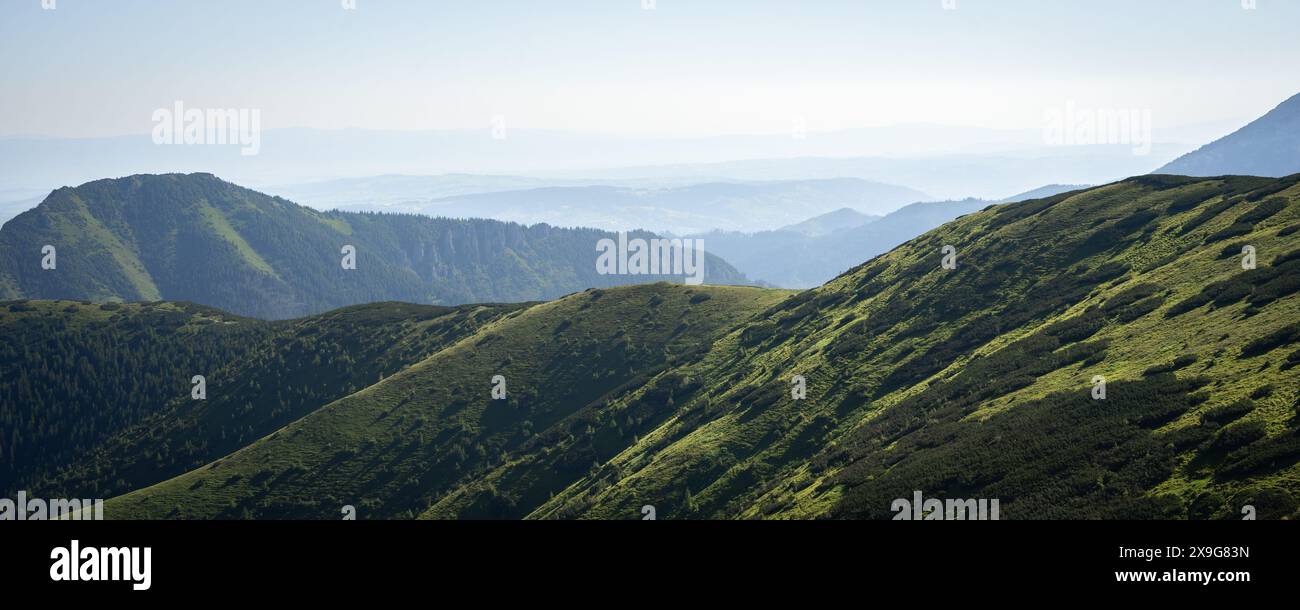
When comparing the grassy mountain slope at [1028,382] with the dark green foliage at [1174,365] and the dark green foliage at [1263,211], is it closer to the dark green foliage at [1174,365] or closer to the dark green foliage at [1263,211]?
the dark green foliage at [1174,365]

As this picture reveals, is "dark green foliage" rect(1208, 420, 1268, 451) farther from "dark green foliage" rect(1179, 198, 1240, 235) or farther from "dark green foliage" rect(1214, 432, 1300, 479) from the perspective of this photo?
"dark green foliage" rect(1179, 198, 1240, 235)

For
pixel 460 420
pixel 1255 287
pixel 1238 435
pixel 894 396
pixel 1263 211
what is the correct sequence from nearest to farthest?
1. pixel 1238 435
2. pixel 1255 287
3. pixel 894 396
4. pixel 1263 211
5. pixel 460 420

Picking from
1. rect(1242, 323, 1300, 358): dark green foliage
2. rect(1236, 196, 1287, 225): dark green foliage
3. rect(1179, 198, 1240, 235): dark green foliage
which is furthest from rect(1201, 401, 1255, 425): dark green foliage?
rect(1179, 198, 1240, 235): dark green foliage

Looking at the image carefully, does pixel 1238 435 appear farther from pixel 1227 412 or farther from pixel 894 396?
pixel 894 396

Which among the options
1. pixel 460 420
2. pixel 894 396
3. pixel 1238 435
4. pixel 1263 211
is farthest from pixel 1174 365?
pixel 460 420

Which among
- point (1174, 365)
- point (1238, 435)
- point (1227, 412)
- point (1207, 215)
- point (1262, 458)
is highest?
point (1207, 215)
